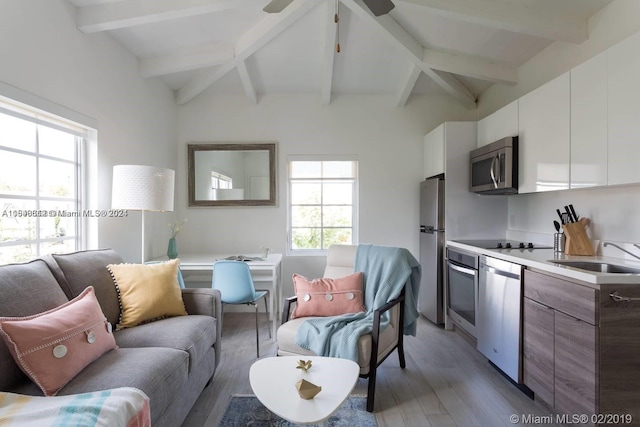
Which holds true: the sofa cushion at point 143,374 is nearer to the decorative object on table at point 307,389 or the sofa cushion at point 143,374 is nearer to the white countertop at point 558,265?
the decorative object on table at point 307,389

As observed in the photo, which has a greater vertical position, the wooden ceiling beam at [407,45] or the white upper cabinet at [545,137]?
the wooden ceiling beam at [407,45]

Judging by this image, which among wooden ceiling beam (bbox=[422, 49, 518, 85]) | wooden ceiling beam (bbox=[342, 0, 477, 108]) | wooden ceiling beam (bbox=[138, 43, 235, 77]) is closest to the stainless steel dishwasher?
wooden ceiling beam (bbox=[422, 49, 518, 85])

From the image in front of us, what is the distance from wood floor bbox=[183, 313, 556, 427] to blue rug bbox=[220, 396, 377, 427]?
0.20 feet

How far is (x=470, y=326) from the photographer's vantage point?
294cm

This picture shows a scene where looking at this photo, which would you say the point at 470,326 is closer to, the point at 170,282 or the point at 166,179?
the point at 170,282

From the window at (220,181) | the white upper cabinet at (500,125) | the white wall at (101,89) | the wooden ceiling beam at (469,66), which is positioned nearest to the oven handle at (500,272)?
the white upper cabinet at (500,125)

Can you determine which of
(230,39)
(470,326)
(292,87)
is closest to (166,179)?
(230,39)

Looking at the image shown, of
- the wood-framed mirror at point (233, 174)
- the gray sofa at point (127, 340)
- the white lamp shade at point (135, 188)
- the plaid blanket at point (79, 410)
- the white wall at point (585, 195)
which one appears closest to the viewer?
the plaid blanket at point (79, 410)

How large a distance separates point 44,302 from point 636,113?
327 centimetres

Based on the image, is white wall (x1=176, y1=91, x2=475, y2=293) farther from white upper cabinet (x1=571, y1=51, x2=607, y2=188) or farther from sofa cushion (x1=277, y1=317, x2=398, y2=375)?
white upper cabinet (x1=571, y1=51, x2=607, y2=188)

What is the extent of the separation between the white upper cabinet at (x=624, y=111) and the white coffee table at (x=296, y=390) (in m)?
1.87

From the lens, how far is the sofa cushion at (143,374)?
144 cm

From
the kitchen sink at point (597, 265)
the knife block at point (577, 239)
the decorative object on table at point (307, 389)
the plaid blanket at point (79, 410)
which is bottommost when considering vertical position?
the decorative object on table at point (307, 389)

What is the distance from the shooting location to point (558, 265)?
197cm
